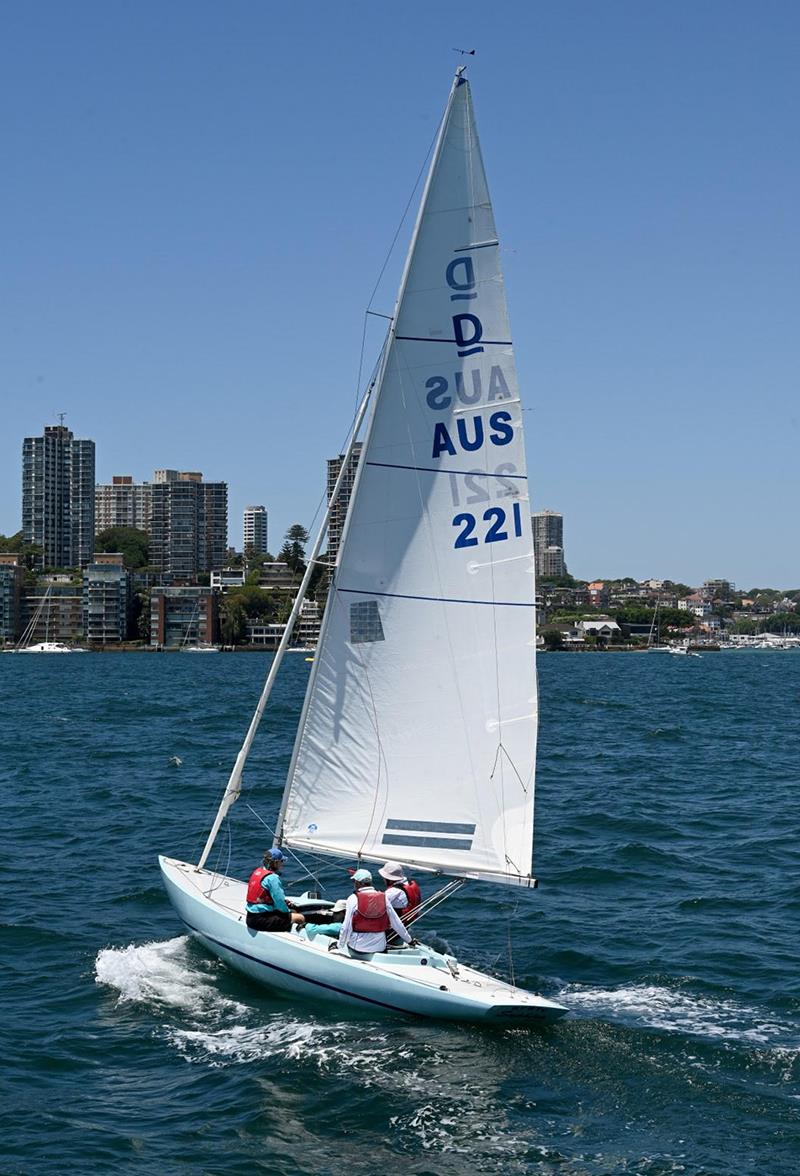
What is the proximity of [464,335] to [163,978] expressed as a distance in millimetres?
9100

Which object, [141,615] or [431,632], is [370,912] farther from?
[141,615]

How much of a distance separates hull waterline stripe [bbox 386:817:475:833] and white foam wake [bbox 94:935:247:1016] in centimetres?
289

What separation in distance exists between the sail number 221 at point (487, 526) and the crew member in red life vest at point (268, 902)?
180 inches

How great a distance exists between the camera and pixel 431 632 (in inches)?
629

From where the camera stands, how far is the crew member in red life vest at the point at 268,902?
52.6 feet

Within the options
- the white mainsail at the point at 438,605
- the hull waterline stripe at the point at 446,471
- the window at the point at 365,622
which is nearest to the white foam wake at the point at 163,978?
the white mainsail at the point at 438,605

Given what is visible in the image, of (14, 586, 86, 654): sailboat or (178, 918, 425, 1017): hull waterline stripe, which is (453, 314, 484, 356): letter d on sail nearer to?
(178, 918, 425, 1017): hull waterline stripe

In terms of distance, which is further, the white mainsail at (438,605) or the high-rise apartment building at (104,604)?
the high-rise apartment building at (104,604)

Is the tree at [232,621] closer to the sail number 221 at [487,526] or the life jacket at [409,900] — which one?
the life jacket at [409,900]

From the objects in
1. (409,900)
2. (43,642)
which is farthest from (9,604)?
(409,900)

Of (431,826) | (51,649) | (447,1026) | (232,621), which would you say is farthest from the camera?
(232,621)

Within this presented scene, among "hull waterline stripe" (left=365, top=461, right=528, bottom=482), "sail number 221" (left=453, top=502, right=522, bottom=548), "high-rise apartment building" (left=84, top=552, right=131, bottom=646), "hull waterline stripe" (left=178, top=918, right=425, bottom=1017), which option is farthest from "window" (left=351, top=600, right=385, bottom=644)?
"high-rise apartment building" (left=84, top=552, right=131, bottom=646)

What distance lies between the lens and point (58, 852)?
82.6 feet

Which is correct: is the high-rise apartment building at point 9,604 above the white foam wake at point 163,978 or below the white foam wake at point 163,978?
above
